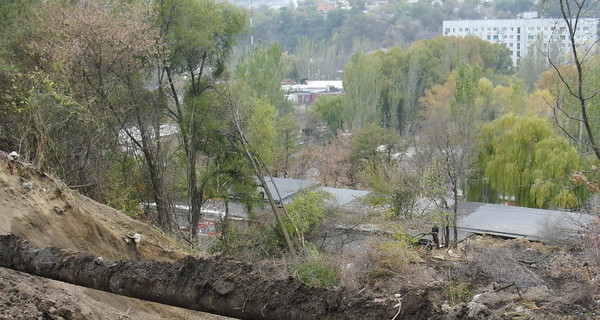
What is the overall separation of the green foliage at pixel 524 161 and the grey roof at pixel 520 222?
296 cm

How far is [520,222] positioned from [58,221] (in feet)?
58.0

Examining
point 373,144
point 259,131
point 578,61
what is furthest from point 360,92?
point 578,61

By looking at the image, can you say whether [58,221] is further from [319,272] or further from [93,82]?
[93,82]

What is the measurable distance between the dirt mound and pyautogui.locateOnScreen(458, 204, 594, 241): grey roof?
13317 millimetres

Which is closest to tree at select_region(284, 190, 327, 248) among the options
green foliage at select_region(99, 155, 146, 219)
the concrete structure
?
green foliage at select_region(99, 155, 146, 219)

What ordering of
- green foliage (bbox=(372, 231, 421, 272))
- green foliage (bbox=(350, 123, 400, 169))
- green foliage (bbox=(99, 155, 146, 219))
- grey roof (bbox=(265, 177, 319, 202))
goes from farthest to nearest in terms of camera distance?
green foliage (bbox=(350, 123, 400, 169)) < grey roof (bbox=(265, 177, 319, 202)) < green foliage (bbox=(372, 231, 421, 272)) < green foliage (bbox=(99, 155, 146, 219))

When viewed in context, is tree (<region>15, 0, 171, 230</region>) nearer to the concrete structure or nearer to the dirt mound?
the dirt mound

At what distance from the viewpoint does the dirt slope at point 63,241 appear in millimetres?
5484

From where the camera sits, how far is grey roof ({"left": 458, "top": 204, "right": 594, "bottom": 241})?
18688mm

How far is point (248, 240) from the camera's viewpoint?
55.5 feet

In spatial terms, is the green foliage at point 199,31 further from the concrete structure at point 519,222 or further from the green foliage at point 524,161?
the green foliage at point 524,161

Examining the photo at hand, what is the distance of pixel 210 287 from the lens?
4.69m

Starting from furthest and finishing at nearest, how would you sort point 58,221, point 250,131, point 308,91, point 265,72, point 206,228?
point 308,91 < point 265,72 < point 206,228 < point 250,131 < point 58,221

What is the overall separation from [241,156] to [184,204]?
115 inches
